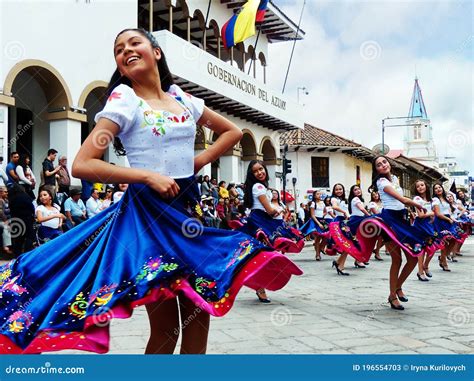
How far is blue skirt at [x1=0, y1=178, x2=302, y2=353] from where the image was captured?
2.06m

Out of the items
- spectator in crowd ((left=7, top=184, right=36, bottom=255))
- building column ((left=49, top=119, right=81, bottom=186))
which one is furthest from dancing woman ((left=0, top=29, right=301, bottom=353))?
building column ((left=49, top=119, right=81, bottom=186))

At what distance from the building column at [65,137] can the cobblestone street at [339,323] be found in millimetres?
7224

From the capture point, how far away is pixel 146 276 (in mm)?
2105

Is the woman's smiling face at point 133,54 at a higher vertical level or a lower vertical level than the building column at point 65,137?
lower

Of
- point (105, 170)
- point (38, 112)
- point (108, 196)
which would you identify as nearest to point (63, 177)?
point (108, 196)

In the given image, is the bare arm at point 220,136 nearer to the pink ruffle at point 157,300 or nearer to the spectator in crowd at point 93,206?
the pink ruffle at point 157,300

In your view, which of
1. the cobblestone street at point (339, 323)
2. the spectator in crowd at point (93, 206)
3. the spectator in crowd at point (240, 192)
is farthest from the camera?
the spectator in crowd at point (240, 192)

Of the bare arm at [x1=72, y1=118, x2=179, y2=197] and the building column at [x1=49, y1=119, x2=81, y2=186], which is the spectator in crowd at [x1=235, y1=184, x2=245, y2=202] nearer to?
the building column at [x1=49, y1=119, x2=81, y2=186]

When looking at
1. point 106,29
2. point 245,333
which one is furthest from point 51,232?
point 106,29

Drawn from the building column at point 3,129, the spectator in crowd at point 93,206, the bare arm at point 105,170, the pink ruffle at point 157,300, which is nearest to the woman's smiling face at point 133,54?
the bare arm at point 105,170

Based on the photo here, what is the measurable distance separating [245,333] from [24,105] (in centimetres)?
1176

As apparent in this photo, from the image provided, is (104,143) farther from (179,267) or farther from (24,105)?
(24,105)

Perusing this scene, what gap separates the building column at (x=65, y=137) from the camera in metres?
13.2
